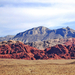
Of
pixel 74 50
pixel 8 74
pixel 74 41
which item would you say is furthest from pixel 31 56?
pixel 74 41

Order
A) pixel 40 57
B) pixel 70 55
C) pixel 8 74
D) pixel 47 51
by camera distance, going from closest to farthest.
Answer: pixel 8 74, pixel 40 57, pixel 70 55, pixel 47 51

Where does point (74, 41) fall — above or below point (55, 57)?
above

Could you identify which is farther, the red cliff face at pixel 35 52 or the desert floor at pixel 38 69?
the red cliff face at pixel 35 52

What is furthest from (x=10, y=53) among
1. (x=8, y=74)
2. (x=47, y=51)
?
(x=8, y=74)

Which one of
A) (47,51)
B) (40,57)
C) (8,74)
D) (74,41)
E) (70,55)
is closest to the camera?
(8,74)

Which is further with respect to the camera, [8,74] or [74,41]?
[74,41]

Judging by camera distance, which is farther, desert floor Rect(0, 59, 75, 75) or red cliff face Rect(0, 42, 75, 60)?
red cliff face Rect(0, 42, 75, 60)

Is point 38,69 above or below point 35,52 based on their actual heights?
below

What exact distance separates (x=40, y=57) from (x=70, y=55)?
19.7 m

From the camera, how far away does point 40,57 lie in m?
90.8

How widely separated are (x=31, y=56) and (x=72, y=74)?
5981cm

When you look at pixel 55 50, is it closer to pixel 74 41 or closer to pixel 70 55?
pixel 70 55

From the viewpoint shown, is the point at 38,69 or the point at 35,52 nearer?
the point at 38,69

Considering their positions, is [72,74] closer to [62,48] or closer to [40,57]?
[40,57]
